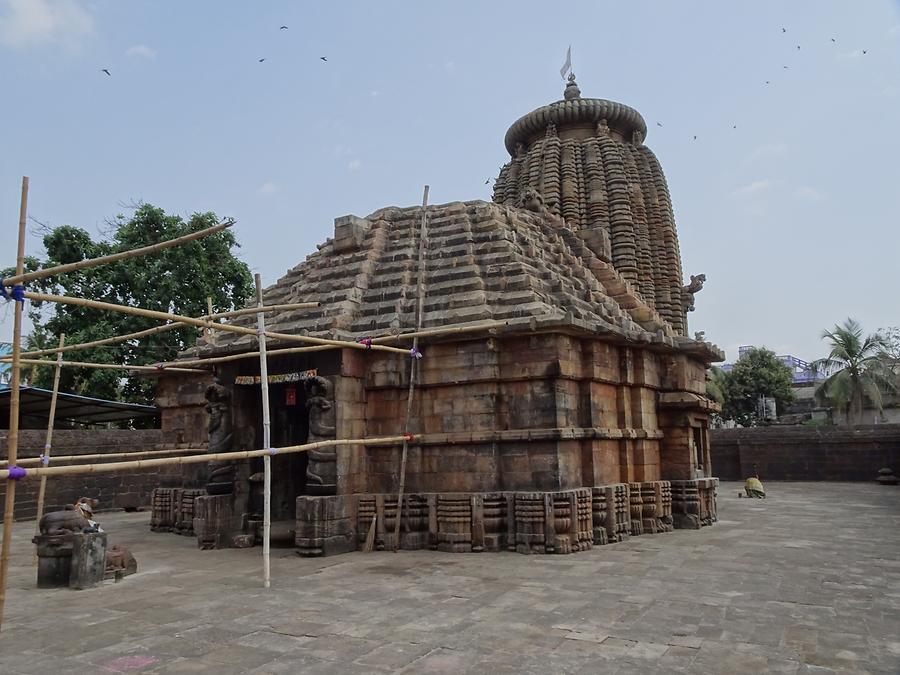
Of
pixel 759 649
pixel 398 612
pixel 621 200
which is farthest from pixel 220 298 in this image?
pixel 759 649

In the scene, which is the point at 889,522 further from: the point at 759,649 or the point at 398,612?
the point at 398,612

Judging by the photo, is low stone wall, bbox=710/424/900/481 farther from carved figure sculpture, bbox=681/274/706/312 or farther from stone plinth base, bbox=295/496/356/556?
stone plinth base, bbox=295/496/356/556

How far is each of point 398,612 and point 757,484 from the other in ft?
59.9

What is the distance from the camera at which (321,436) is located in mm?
11508

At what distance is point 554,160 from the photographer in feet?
79.7

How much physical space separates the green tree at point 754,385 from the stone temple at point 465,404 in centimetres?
3583

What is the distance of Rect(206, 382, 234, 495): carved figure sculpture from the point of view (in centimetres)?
1270

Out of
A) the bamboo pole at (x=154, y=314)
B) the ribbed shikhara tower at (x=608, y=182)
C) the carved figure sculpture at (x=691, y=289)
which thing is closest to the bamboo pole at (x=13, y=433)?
the bamboo pole at (x=154, y=314)

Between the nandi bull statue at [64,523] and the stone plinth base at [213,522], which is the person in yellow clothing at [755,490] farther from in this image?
the nandi bull statue at [64,523]

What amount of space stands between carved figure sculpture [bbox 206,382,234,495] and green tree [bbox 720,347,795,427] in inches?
1673

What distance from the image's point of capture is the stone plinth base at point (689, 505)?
14109 mm

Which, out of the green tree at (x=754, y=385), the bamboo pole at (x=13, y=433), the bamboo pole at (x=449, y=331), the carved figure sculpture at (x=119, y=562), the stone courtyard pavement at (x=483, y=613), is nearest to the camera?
the bamboo pole at (x=13, y=433)

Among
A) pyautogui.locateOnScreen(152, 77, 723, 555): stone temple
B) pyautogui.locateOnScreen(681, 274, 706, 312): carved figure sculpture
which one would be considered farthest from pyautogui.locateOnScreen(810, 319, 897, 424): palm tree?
pyautogui.locateOnScreen(152, 77, 723, 555): stone temple


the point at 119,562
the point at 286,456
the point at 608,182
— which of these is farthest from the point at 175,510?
the point at 608,182
